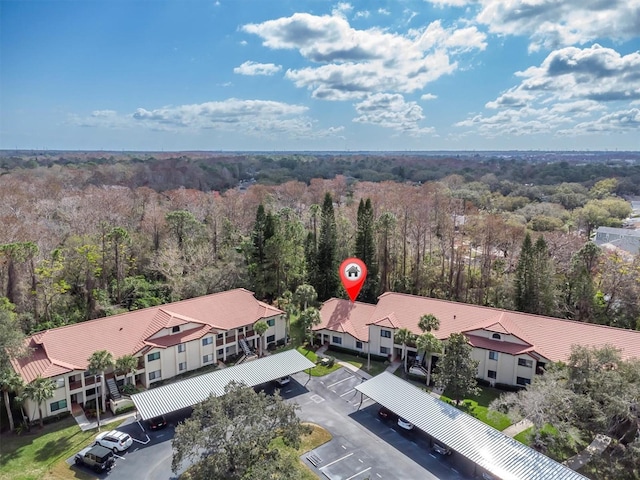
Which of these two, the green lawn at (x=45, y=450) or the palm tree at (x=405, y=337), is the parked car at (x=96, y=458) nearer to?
the green lawn at (x=45, y=450)

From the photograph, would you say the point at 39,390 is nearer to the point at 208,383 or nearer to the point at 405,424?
the point at 208,383

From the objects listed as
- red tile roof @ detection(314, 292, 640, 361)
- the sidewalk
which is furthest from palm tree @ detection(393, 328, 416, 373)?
the sidewalk

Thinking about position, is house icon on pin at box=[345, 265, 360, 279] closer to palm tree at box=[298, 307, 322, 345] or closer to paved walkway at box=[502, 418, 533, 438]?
palm tree at box=[298, 307, 322, 345]

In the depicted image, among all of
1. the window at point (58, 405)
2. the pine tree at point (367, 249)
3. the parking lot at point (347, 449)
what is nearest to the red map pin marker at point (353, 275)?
the pine tree at point (367, 249)

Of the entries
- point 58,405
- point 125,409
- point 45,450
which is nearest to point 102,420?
point 125,409

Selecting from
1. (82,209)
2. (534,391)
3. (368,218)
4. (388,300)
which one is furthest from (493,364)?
(82,209)

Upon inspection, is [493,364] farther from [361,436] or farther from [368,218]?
[368,218]
